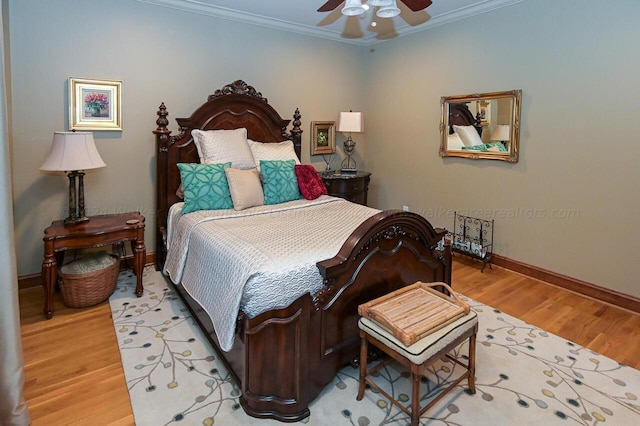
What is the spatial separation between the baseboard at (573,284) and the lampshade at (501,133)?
120 cm

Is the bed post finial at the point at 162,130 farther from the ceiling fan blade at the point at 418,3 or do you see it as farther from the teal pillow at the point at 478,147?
the teal pillow at the point at 478,147

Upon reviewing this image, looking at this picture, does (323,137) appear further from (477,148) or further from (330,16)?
(477,148)

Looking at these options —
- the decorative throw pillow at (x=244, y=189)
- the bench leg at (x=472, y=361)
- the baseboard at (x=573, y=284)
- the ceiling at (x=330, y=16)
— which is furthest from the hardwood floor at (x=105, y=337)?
the ceiling at (x=330, y=16)

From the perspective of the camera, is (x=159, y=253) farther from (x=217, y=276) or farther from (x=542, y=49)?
(x=542, y=49)

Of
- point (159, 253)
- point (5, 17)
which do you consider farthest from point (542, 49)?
point (5, 17)

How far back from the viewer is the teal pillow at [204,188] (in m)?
3.05

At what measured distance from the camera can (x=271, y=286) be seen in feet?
5.99

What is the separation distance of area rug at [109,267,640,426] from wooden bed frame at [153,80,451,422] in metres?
0.11

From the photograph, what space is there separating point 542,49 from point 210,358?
12.2 feet

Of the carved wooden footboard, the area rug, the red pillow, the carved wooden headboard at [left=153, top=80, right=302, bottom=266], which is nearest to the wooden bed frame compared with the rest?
the carved wooden footboard

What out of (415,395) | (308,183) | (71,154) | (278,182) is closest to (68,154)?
(71,154)

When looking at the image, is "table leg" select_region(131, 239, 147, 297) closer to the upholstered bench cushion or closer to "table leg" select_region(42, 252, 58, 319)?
"table leg" select_region(42, 252, 58, 319)

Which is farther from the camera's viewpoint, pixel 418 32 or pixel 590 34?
pixel 418 32

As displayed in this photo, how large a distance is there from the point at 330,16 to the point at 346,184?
187 centimetres
